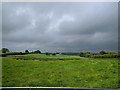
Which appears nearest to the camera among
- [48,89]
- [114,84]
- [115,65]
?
[48,89]

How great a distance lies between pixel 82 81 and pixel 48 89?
1.62m

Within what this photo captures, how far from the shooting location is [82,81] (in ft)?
12.3

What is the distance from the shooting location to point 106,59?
6176 millimetres

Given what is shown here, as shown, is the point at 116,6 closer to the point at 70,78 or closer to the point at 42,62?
the point at 70,78

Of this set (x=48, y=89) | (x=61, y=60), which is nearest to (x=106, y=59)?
(x=61, y=60)

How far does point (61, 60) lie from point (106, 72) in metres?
2.47

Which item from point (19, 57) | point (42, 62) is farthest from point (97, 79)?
point (19, 57)

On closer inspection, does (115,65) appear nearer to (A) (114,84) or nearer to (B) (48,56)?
(A) (114,84)

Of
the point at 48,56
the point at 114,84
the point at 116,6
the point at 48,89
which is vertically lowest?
the point at 114,84

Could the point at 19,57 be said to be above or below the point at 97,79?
above

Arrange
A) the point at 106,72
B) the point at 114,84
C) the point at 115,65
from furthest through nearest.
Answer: the point at 115,65, the point at 106,72, the point at 114,84

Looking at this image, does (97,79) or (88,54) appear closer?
(97,79)

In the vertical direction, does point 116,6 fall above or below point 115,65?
above

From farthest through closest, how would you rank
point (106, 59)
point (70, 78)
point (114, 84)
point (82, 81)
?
point (106, 59) < point (70, 78) < point (82, 81) < point (114, 84)
